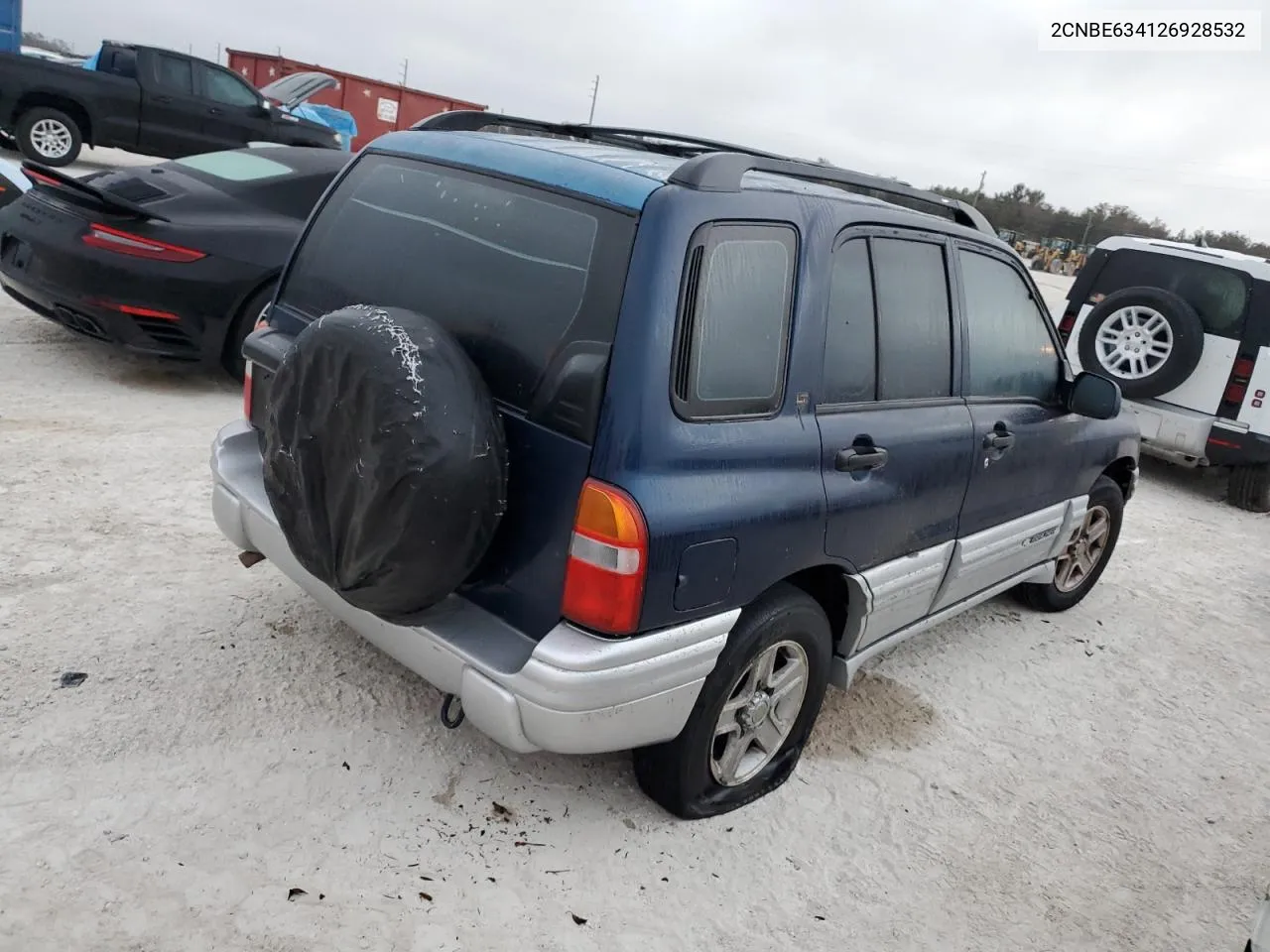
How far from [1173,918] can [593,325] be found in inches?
96.9

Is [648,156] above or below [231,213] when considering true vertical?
above

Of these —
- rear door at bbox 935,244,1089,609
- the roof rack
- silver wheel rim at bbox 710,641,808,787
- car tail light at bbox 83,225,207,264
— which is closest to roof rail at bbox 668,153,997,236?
the roof rack

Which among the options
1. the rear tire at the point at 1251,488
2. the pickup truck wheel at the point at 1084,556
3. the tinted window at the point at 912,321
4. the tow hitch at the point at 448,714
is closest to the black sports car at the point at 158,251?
the tow hitch at the point at 448,714

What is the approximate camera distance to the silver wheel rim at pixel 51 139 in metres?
12.2

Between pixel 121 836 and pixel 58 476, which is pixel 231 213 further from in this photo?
pixel 121 836

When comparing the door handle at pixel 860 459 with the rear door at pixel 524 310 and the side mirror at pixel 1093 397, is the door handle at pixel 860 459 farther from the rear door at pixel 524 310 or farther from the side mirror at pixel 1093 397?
the side mirror at pixel 1093 397

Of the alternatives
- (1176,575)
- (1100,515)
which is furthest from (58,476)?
(1176,575)

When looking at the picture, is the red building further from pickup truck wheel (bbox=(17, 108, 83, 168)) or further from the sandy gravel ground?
the sandy gravel ground

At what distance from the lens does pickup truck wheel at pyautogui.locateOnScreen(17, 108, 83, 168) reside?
12.1 meters

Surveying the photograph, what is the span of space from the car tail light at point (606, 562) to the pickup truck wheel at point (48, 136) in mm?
12866

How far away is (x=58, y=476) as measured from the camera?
4.25 m

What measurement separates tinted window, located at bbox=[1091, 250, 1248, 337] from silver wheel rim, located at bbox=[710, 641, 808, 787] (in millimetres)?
6257

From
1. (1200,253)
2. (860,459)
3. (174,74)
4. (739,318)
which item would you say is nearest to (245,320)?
(739,318)

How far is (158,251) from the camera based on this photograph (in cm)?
516
